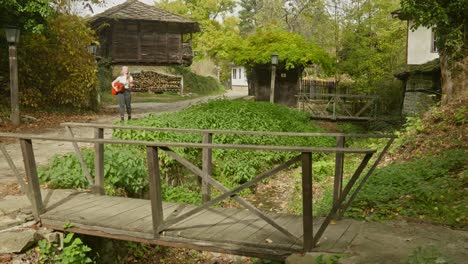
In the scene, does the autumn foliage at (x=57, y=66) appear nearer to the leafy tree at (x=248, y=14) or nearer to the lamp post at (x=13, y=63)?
the lamp post at (x=13, y=63)

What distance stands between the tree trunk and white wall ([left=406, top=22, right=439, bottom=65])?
7541mm

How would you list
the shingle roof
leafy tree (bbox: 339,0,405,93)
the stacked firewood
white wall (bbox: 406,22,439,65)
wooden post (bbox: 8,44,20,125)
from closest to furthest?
wooden post (bbox: 8,44,20,125) < white wall (bbox: 406,22,439,65) < leafy tree (bbox: 339,0,405,93) < the shingle roof < the stacked firewood

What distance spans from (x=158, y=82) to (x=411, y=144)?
30.7m

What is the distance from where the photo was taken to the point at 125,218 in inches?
218

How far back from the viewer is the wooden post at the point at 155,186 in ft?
15.5

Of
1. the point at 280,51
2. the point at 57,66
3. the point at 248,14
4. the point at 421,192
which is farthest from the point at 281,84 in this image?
the point at 248,14

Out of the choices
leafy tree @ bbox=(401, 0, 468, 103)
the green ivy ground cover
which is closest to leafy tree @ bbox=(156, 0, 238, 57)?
the green ivy ground cover

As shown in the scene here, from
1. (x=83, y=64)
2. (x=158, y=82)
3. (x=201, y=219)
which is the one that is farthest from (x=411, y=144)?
(x=158, y=82)

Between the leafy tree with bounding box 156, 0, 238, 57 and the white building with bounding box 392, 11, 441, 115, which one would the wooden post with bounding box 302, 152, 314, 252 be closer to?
the white building with bounding box 392, 11, 441, 115

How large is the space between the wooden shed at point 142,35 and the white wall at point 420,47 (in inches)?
554

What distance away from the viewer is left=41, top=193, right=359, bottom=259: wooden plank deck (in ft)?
15.3

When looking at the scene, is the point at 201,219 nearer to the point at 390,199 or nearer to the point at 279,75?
the point at 390,199

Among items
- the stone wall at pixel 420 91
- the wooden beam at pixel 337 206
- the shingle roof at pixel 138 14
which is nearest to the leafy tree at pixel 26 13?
the shingle roof at pixel 138 14

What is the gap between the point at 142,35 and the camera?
28969 mm
